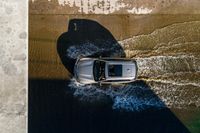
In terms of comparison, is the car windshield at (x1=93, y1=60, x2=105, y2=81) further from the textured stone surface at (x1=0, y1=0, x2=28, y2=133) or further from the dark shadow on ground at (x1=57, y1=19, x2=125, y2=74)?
the textured stone surface at (x1=0, y1=0, x2=28, y2=133)

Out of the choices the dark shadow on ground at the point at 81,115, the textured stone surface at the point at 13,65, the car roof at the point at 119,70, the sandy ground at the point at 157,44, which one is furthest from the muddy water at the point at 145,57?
the car roof at the point at 119,70

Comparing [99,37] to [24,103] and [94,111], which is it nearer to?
[94,111]

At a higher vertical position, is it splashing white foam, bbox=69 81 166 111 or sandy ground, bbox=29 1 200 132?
sandy ground, bbox=29 1 200 132

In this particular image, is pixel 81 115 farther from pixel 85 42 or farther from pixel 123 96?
pixel 85 42

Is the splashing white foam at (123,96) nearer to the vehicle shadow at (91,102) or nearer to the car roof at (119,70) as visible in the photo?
the vehicle shadow at (91,102)

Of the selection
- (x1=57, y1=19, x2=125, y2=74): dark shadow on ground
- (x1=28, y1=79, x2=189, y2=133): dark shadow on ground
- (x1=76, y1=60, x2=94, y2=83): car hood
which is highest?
(x1=57, y1=19, x2=125, y2=74): dark shadow on ground

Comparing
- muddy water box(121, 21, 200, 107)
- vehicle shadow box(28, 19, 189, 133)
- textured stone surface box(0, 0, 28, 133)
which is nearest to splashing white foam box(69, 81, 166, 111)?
vehicle shadow box(28, 19, 189, 133)
